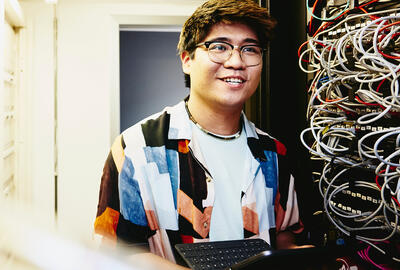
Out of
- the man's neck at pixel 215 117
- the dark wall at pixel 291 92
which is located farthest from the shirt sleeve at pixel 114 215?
the dark wall at pixel 291 92

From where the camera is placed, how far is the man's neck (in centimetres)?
126

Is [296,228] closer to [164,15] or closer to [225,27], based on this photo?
[225,27]

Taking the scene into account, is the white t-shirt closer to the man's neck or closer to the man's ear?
the man's neck

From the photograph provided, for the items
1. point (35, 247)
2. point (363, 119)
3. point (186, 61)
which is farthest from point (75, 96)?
point (35, 247)

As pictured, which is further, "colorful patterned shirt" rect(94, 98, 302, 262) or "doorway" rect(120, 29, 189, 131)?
"doorway" rect(120, 29, 189, 131)

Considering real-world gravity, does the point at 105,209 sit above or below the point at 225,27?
below

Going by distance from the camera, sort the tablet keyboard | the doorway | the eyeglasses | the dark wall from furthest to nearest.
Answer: the doorway, the dark wall, the eyeglasses, the tablet keyboard

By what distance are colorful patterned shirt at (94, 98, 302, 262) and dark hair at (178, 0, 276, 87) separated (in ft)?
0.86

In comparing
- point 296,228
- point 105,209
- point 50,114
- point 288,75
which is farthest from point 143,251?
point 50,114

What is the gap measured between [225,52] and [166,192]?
0.47 m

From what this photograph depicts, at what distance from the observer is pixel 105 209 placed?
114cm

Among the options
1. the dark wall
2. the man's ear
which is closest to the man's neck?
the man's ear

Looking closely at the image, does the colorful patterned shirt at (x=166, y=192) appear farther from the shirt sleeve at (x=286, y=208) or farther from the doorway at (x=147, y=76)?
the doorway at (x=147, y=76)

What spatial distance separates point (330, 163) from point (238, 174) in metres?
0.28
